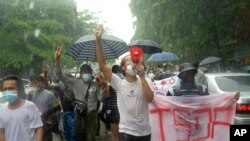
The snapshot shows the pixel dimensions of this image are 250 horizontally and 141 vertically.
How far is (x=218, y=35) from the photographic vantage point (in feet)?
60.4

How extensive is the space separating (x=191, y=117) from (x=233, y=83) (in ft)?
11.0

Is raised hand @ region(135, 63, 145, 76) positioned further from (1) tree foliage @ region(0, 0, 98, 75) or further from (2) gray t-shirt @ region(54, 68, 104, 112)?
(1) tree foliage @ region(0, 0, 98, 75)

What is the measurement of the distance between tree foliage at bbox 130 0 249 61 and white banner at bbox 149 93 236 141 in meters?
11.0

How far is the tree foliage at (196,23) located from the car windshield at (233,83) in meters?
7.77

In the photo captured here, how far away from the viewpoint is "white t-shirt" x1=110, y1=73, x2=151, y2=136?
468 cm

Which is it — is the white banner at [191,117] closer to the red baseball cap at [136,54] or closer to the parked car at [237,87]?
the red baseball cap at [136,54]

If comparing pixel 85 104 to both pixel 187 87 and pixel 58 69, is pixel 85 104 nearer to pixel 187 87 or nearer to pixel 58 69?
pixel 58 69

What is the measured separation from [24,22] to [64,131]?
16547 millimetres

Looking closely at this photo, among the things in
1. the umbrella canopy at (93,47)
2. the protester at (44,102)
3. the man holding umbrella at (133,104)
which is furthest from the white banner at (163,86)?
the man holding umbrella at (133,104)

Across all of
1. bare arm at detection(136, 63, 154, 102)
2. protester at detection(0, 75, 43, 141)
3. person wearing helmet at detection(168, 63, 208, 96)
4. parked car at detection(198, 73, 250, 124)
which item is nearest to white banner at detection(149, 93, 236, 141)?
person wearing helmet at detection(168, 63, 208, 96)

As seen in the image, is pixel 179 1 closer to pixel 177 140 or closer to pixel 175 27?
pixel 175 27

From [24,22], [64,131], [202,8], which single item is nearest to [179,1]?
[202,8]

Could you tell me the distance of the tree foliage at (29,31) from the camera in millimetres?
22875

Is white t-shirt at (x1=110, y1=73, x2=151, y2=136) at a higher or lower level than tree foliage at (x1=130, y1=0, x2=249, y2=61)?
lower
